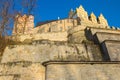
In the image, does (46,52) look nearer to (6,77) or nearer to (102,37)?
(6,77)

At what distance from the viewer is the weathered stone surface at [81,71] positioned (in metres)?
10.6

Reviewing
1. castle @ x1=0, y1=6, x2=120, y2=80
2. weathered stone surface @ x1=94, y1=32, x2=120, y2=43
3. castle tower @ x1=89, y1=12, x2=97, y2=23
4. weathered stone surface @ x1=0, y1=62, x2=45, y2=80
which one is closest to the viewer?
castle @ x1=0, y1=6, x2=120, y2=80

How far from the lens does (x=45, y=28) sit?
48.4 m

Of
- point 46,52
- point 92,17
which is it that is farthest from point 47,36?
point 92,17

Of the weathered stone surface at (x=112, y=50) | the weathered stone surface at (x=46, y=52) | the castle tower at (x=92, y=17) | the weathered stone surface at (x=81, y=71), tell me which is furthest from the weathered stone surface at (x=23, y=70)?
the castle tower at (x=92, y=17)

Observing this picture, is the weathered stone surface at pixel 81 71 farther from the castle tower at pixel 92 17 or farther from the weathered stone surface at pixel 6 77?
the castle tower at pixel 92 17

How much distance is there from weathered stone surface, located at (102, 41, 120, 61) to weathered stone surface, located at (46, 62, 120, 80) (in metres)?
0.98

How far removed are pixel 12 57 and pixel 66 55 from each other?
154 inches

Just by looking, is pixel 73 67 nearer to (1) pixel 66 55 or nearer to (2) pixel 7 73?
(1) pixel 66 55

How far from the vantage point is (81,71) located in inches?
433

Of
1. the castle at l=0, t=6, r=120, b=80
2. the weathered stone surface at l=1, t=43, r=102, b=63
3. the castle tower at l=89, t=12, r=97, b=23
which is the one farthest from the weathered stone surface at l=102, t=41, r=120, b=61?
the castle tower at l=89, t=12, r=97, b=23

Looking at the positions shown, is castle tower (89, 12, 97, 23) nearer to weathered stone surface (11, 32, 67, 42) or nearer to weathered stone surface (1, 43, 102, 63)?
weathered stone surface (11, 32, 67, 42)

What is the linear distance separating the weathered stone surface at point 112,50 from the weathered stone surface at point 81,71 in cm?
98

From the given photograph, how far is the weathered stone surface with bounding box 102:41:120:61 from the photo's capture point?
41.0 ft
